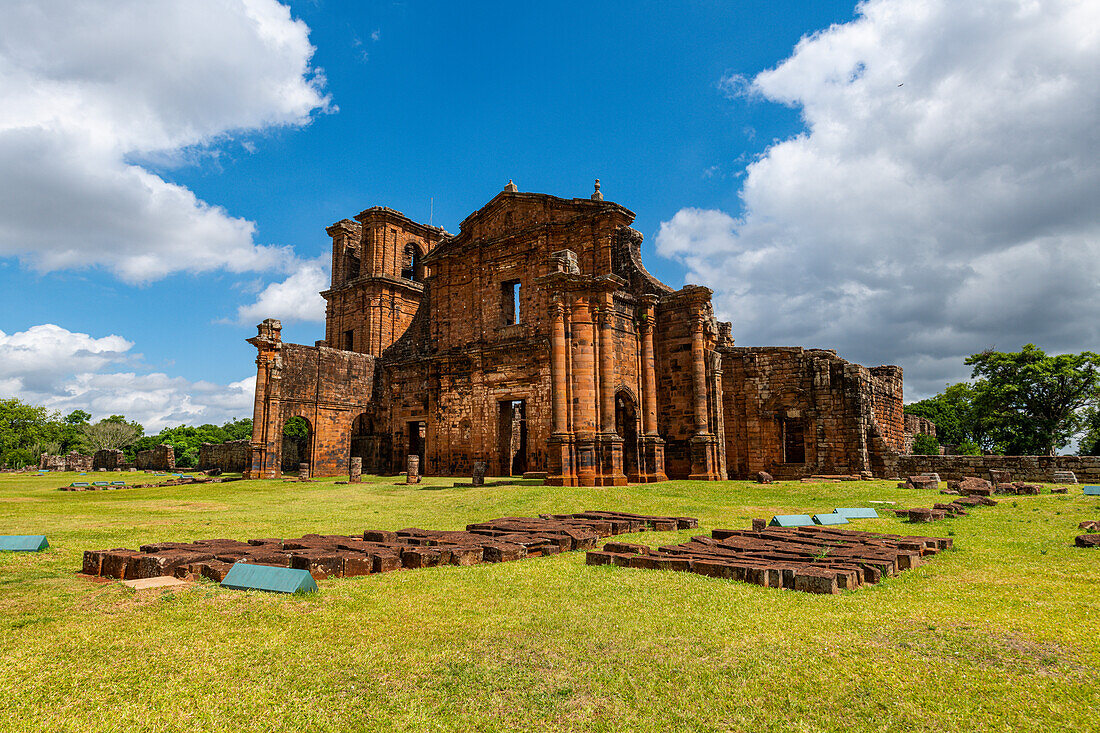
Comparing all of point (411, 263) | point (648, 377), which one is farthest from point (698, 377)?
point (411, 263)

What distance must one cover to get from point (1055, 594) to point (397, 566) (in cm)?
604

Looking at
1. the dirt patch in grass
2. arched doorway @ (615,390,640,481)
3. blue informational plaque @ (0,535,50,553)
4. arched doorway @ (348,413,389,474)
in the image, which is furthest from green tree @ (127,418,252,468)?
the dirt patch in grass

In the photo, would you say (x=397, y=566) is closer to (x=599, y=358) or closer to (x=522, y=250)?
(x=599, y=358)

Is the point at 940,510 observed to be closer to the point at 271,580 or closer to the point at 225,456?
the point at 271,580

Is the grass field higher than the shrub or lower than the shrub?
lower

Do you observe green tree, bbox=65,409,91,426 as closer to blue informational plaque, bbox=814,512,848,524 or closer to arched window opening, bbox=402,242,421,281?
arched window opening, bbox=402,242,421,281

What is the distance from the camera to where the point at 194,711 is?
2859 mm

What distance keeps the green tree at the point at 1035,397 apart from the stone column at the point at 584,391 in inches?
1408

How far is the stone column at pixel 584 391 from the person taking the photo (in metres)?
18.4

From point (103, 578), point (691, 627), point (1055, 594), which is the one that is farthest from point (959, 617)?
point (103, 578)

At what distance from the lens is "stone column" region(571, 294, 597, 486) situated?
18.4 meters

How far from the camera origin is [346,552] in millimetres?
6223

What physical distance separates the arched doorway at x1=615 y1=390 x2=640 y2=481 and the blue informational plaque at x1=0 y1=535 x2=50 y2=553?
51.0 ft

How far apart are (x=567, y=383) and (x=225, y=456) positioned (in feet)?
106
